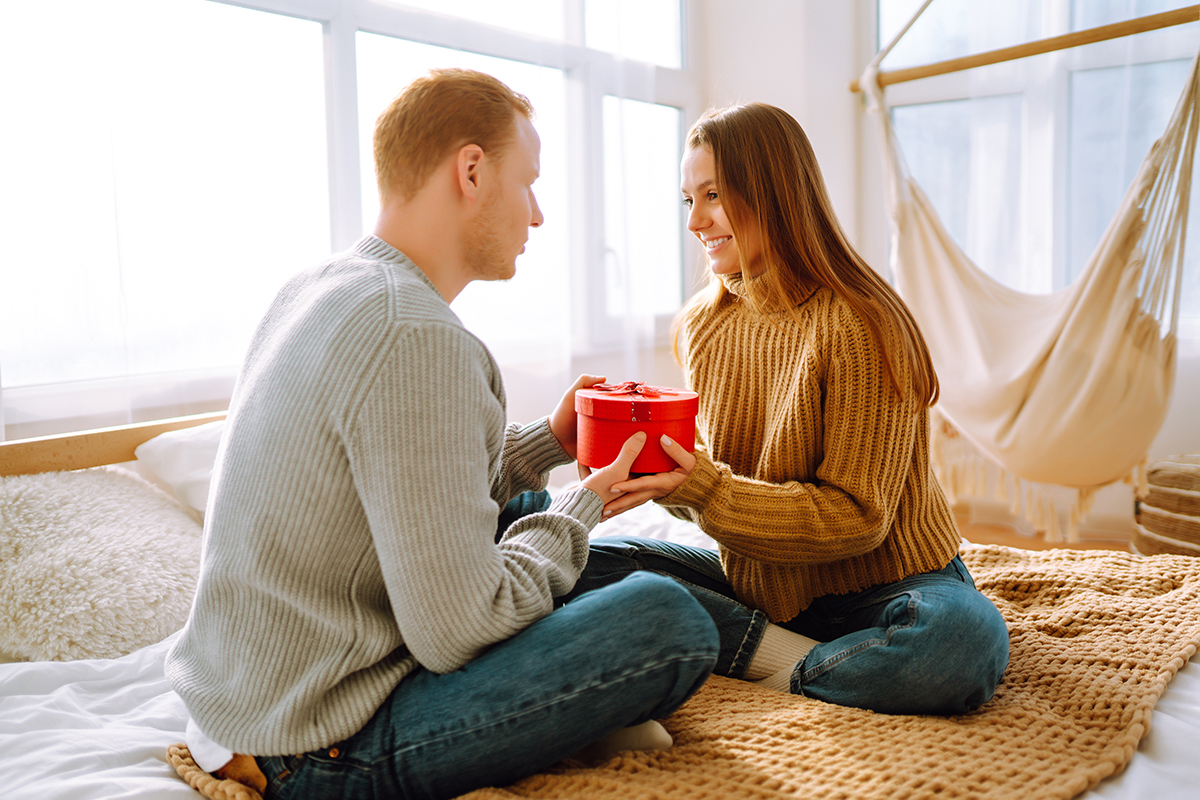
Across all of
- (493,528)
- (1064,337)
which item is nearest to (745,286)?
(493,528)

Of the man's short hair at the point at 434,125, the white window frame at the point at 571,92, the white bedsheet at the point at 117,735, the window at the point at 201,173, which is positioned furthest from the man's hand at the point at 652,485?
the white window frame at the point at 571,92

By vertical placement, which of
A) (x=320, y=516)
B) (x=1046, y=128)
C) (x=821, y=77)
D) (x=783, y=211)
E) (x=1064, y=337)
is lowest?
(x=320, y=516)

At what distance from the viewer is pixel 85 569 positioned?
1112 mm

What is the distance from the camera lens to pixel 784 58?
2773 millimetres

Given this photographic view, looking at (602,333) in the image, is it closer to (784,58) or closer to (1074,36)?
(784,58)

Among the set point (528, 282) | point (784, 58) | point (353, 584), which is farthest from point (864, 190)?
point (353, 584)

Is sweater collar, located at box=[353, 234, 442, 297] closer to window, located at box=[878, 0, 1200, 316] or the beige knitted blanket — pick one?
the beige knitted blanket

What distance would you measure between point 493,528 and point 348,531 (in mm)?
131

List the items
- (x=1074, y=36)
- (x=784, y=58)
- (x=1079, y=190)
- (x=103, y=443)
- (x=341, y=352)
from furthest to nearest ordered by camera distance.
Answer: (x=784, y=58) < (x=1079, y=190) < (x=1074, y=36) < (x=103, y=443) < (x=341, y=352)

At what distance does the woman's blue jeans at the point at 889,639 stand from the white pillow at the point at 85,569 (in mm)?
585

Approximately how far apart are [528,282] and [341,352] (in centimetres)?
156

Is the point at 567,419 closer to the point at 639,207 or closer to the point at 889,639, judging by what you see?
the point at 889,639

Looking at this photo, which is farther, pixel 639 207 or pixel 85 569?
pixel 639 207

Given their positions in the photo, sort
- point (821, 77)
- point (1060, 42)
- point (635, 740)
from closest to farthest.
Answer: point (635, 740) → point (1060, 42) → point (821, 77)
